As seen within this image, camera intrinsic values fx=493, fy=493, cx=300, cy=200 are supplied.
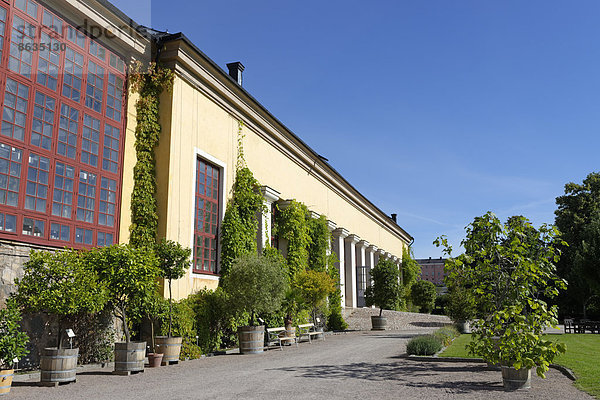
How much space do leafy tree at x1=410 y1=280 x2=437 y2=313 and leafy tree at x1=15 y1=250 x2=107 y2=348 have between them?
127 ft

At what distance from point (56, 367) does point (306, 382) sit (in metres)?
4.77

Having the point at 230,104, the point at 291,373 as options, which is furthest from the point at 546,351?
the point at 230,104

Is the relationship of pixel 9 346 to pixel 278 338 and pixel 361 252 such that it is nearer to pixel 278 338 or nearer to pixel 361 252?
pixel 278 338

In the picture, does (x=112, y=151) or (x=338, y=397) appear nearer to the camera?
(x=338, y=397)

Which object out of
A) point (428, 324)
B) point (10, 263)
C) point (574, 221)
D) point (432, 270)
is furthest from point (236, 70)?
point (432, 270)

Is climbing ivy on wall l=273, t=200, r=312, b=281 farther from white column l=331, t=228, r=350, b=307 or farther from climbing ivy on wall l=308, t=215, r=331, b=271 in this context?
white column l=331, t=228, r=350, b=307

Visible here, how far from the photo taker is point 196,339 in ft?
48.4

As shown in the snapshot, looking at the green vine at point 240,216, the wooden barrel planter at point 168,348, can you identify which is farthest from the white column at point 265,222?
the wooden barrel planter at point 168,348

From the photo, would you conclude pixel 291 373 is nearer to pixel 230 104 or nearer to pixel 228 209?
pixel 228 209

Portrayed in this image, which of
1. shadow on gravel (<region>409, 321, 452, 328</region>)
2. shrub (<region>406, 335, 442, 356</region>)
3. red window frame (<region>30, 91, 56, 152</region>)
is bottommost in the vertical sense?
shadow on gravel (<region>409, 321, 452, 328</region>)

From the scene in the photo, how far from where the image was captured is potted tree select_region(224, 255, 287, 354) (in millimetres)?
15566

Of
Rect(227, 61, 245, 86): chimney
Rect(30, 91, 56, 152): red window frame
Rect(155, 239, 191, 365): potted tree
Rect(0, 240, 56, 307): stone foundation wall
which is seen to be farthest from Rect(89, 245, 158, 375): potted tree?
Rect(227, 61, 245, 86): chimney

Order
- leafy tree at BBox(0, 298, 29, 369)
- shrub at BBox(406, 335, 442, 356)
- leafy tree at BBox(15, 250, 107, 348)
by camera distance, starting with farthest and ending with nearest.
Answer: shrub at BBox(406, 335, 442, 356) → leafy tree at BBox(15, 250, 107, 348) → leafy tree at BBox(0, 298, 29, 369)

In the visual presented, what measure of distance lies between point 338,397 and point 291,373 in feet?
9.40
